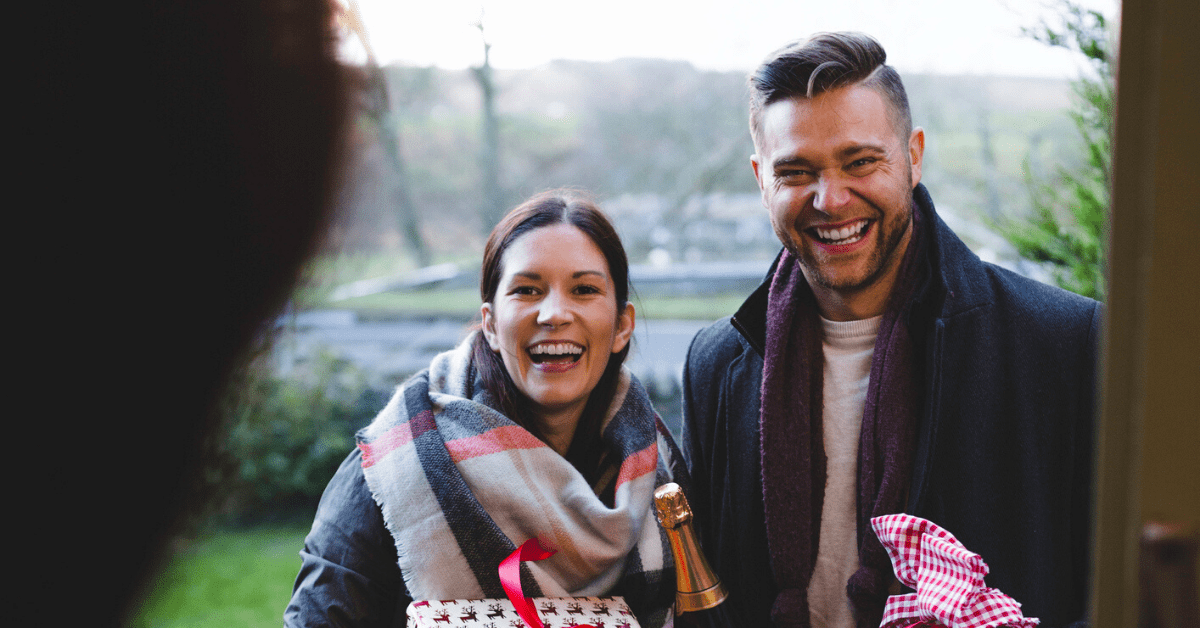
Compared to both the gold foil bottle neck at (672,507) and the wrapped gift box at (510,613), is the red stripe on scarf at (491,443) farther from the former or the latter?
the gold foil bottle neck at (672,507)

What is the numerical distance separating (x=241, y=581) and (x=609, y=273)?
3763 mm

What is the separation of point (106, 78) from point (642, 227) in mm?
5180

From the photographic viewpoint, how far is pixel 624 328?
2.17 m

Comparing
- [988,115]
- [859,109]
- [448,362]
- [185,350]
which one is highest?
[988,115]

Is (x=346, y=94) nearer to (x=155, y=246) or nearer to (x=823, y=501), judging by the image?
(x=155, y=246)

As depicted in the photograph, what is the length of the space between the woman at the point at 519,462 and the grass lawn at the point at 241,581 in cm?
287

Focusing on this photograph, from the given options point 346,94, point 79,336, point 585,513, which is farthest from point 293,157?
point 585,513

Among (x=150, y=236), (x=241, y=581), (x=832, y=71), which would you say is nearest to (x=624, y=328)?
(x=832, y=71)

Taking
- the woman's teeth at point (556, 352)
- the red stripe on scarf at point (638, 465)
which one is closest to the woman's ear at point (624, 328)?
the woman's teeth at point (556, 352)

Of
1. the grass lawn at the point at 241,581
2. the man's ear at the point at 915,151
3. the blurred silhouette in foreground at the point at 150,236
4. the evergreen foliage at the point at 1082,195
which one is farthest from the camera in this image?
the grass lawn at the point at 241,581

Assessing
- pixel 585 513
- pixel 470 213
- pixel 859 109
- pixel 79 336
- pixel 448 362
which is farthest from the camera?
pixel 470 213

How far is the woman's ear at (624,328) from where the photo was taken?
7.04 feet

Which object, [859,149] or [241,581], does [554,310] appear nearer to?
[859,149]

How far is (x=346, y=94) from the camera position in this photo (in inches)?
20.2
